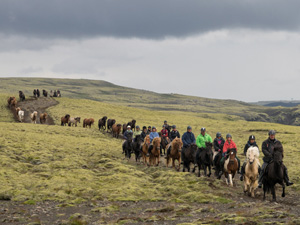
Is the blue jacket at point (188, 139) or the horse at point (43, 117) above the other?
the blue jacket at point (188, 139)

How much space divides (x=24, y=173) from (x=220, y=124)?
65.0 meters

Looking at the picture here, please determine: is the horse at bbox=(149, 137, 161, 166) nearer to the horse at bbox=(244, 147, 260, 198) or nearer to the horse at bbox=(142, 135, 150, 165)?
the horse at bbox=(142, 135, 150, 165)

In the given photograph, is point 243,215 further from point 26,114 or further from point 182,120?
point 182,120

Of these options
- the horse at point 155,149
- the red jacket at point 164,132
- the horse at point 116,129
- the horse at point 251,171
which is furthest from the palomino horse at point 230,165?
the horse at point 116,129

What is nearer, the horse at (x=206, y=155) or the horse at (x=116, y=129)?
the horse at (x=206, y=155)

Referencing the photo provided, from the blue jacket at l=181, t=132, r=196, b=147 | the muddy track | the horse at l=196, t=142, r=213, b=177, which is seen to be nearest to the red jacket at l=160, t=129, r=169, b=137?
the blue jacket at l=181, t=132, r=196, b=147

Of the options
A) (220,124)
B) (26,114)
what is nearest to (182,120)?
(220,124)

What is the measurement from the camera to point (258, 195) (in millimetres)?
17938

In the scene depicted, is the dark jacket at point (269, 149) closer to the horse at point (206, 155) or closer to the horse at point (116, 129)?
the horse at point (206, 155)

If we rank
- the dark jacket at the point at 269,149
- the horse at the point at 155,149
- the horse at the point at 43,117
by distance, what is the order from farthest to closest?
1. the horse at the point at 43,117
2. the horse at the point at 155,149
3. the dark jacket at the point at 269,149

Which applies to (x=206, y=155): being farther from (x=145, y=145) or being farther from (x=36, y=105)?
(x=36, y=105)

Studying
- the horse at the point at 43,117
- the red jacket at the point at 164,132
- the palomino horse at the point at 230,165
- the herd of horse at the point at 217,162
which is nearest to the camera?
the herd of horse at the point at 217,162

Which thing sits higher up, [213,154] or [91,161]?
[213,154]

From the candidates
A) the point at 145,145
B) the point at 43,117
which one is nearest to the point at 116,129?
the point at 43,117
